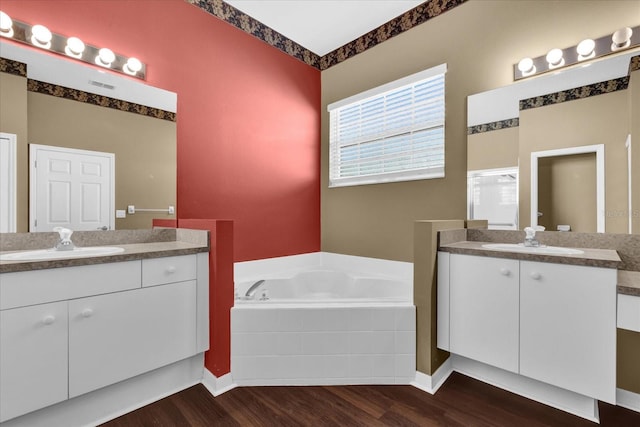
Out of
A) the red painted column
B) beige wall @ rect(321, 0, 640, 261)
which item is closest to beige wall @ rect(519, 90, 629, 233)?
beige wall @ rect(321, 0, 640, 261)

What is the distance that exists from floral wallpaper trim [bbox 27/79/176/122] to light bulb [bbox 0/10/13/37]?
29 centimetres

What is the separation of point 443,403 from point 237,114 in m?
2.63

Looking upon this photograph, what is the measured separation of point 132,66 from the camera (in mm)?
2152

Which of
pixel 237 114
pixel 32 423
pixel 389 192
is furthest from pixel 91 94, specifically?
pixel 389 192

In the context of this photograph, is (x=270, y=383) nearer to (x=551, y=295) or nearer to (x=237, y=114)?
(x=551, y=295)

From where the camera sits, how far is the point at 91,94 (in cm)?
193


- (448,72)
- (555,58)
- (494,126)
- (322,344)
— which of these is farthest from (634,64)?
(322,344)

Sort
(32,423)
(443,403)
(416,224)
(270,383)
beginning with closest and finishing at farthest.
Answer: (32,423), (443,403), (270,383), (416,224)

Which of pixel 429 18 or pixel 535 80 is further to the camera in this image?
pixel 429 18

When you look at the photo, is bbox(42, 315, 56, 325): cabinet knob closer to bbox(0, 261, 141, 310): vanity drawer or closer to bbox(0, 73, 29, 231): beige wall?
bbox(0, 261, 141, 310): vanity drawer

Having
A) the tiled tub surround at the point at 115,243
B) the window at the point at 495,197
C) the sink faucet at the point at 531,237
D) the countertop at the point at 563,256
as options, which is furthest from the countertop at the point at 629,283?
the tiled tub surround at the point at 115,243

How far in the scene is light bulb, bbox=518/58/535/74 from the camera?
211 centimetres

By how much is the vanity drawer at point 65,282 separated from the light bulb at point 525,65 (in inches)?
A: 107

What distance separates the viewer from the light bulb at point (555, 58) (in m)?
2.00
